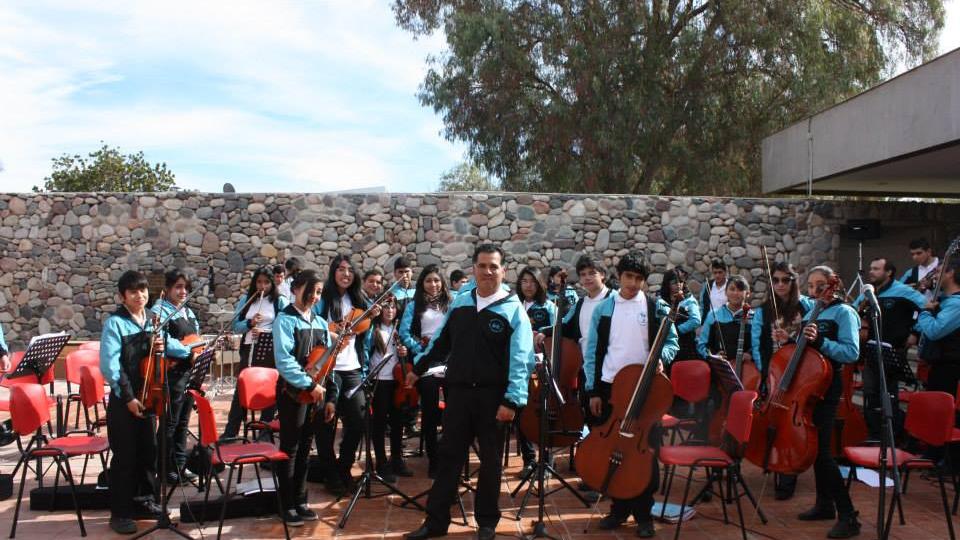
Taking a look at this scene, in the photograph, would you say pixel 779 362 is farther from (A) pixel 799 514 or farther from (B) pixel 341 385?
(B) pixel 341 385

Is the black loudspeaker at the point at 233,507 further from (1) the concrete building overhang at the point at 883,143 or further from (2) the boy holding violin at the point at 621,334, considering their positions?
(1) the concrete building overhang at the point at 883,143

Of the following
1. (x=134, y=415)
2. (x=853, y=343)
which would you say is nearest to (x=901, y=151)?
(x=853, y=343)

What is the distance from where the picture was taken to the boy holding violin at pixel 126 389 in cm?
473

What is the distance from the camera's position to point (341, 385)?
5516 mm

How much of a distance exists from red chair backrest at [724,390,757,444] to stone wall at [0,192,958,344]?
7.64 meters

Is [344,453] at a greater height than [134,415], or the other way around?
[134,415]

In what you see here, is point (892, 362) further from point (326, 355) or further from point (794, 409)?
point (326, 355)

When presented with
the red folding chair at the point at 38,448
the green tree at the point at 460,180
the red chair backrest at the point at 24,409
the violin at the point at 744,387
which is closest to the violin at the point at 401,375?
the red folding chair at the point at 38,448

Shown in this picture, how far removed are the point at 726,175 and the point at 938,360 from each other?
12.0 m

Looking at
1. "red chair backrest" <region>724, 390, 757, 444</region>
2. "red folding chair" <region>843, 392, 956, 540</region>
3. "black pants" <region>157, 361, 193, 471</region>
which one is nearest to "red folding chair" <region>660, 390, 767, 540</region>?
"red chair backrest" <region>724, 390, 757, 444</region>

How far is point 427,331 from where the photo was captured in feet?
20.9

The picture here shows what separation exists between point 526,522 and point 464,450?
2.61 feet

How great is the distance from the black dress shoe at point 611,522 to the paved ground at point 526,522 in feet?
0.19

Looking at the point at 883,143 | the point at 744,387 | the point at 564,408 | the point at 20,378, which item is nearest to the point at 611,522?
the point at 564,408
